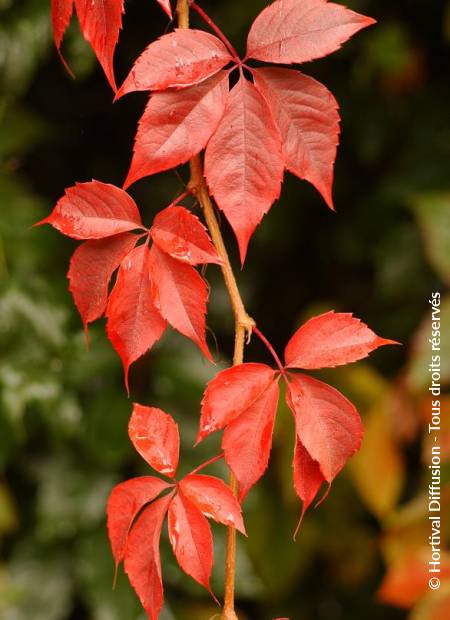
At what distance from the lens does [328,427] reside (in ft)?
1.55

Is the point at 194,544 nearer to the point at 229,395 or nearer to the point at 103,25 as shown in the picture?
the point at 229,395

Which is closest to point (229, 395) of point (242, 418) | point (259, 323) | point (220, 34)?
point (242, 418)

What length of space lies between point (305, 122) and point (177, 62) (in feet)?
0.29

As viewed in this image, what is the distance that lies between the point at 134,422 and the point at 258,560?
886 mm

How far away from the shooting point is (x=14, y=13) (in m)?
0.90

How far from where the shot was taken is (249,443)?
47 cm

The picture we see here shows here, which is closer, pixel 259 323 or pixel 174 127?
pixel 174 127

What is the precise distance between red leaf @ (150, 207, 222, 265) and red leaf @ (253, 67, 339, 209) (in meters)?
0.07

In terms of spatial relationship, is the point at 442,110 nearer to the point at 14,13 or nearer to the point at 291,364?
the point at 14,13

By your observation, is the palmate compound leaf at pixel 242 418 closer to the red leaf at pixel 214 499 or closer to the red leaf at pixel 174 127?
the red leaf at pixel 214 499

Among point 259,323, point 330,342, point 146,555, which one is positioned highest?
point 330,342

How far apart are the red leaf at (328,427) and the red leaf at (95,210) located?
15 centimetres

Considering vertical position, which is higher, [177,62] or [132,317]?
[177,62]

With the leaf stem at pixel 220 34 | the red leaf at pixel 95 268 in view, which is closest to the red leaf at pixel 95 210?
the red leaf at pixel 95 268
